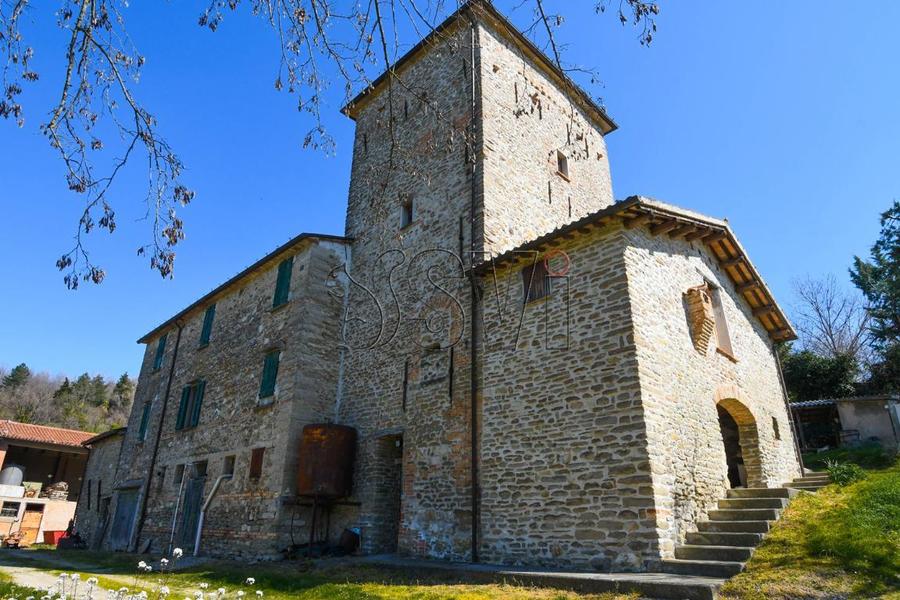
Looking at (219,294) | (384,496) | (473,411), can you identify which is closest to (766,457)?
(473,411)

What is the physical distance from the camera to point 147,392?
2038 centimetres

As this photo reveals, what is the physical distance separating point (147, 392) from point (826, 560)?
21.3 meters

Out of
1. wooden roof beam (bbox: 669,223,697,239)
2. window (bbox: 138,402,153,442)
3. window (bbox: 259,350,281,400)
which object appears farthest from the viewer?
window (bbox: 138,402,153,442)

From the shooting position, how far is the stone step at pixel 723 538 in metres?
7.20

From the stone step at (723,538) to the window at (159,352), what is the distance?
19.2 meters

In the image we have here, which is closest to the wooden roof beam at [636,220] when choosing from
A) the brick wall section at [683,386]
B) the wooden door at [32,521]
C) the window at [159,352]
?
the brick wall section at [683,386]

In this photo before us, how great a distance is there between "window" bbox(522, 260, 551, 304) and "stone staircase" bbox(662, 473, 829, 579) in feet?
14.0

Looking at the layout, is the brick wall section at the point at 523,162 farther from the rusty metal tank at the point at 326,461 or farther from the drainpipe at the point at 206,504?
the drainpipe at the point at 206,504

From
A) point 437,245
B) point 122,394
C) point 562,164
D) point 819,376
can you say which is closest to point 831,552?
point 437,245

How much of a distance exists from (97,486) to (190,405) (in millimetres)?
9560

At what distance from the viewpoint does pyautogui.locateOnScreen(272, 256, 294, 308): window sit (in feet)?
46.1

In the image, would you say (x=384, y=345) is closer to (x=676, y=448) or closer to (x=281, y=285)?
(x=281, y=285)

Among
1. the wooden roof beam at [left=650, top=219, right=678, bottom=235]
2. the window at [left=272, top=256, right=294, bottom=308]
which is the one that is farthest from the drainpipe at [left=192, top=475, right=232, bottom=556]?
the wooden roof beam at [left=650, top=219, right=678, bottom=235]

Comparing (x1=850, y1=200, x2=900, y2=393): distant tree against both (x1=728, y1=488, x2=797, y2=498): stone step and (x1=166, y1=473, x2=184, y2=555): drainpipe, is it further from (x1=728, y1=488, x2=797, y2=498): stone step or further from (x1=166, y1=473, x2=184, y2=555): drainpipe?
(x1=166, y1=473, x2=184, y2=555): drainpipe
